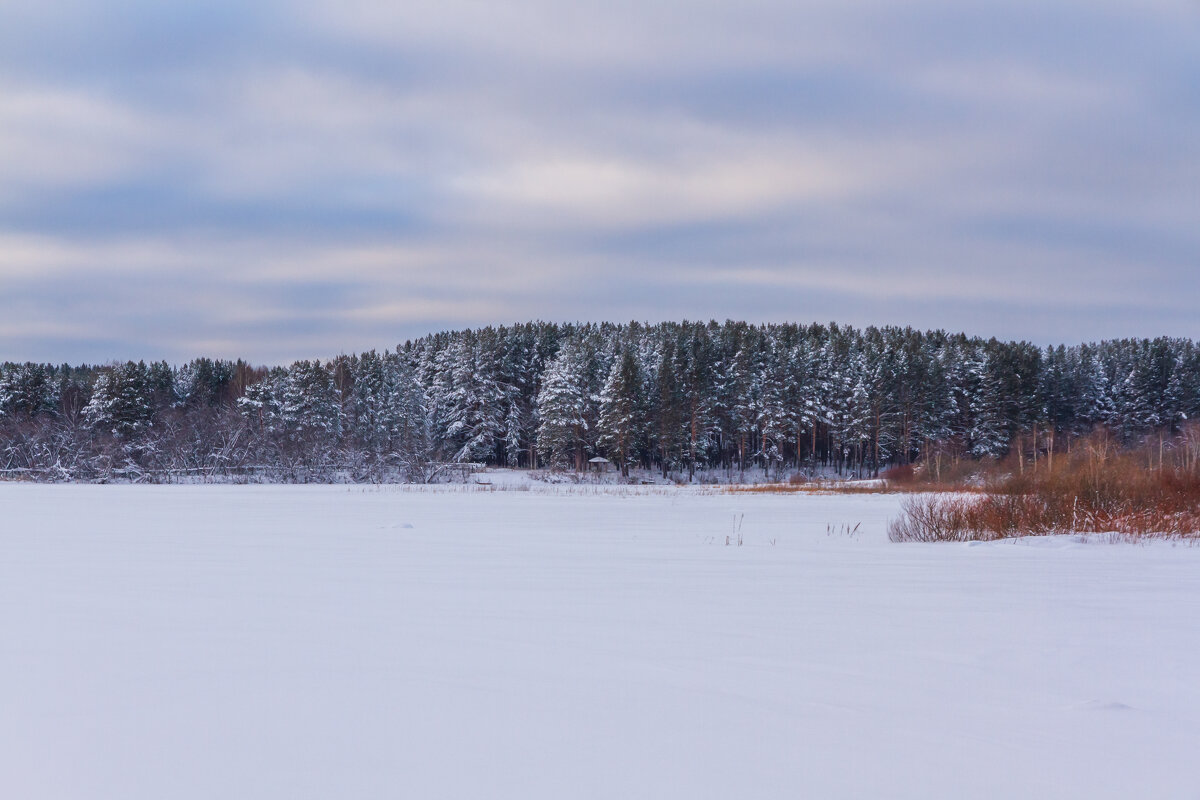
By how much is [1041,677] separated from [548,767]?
3.42 metres

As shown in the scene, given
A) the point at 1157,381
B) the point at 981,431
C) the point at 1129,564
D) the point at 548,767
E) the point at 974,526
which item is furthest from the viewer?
the point at 1157,381

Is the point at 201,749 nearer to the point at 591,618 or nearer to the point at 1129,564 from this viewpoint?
the point at 591,618

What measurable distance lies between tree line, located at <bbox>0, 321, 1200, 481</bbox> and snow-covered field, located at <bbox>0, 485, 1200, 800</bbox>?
46950 millimetres

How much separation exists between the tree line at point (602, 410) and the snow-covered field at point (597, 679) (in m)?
47.0

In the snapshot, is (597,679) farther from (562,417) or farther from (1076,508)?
(562,417)

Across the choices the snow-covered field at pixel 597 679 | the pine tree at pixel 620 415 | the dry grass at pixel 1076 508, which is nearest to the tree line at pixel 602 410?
the pine tree at pixel 620 415

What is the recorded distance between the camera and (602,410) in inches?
2709

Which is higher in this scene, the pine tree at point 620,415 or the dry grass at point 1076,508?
the pine tree at point 620,415

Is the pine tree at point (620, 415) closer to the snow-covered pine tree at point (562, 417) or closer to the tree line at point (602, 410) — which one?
the tree line at point (602, 410)

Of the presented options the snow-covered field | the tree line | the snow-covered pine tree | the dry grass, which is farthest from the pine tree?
the snow-covered field

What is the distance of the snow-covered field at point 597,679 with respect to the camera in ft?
12.3

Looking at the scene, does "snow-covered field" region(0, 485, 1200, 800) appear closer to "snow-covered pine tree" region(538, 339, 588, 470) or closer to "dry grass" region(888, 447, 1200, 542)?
"dry grass" region(888, 447, 1200, 542)

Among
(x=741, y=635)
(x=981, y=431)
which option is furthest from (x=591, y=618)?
(x=981, y=431)

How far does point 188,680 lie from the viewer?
5191mm
